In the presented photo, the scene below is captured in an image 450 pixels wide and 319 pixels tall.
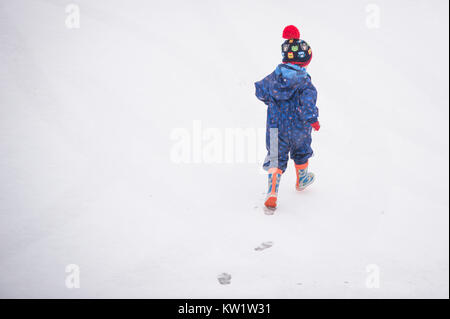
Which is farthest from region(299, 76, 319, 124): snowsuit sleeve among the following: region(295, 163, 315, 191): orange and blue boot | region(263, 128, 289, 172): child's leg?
region(295, 163, 315, 191): orange and blue boot

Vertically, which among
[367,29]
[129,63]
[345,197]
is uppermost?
[367,29]

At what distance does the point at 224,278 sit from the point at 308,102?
1.48m

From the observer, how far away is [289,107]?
277 cm

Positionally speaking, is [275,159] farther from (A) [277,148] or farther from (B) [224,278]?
(B) [224,278]

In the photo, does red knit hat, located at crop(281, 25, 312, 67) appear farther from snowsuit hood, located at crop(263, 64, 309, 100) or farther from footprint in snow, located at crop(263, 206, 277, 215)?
footprint in snow, located at crop(263, 206, 277, 215)

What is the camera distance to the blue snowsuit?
8.83 ft

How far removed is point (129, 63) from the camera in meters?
4.57

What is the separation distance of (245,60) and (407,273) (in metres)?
3.63

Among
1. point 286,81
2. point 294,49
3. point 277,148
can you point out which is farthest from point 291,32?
point 277,148

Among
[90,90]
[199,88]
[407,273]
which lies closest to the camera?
[407,273]

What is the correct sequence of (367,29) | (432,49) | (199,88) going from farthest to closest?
(367,29)
(432,49)
(199,88)

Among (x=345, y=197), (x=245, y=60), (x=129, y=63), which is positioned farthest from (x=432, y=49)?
(x=129, y=63)

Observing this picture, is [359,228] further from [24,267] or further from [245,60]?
[245,60]

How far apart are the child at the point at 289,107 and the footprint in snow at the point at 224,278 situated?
819 millimetres
